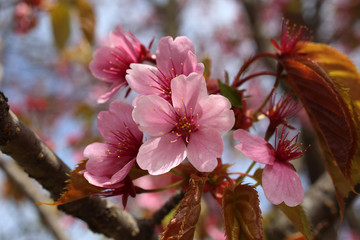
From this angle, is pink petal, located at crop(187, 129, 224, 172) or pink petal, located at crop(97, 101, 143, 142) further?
pink petal, located at crop(97, 101, 143, 142)

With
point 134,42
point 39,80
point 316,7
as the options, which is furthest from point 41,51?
point 134,42

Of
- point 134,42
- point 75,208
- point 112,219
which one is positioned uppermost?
point 134,42

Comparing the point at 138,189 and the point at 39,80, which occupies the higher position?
the point at 138,189

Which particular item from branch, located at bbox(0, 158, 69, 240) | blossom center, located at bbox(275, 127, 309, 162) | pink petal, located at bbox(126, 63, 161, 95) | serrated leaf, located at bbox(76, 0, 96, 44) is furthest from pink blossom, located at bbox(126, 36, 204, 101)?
branch, located at bbox(0, 158, 69, 240)

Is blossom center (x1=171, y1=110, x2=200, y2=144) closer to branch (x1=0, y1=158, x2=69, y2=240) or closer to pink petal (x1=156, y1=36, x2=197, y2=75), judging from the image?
pink petal (x1=156, y1=36, x2=197, y2=75)

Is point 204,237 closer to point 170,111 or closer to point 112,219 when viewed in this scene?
point 112,219

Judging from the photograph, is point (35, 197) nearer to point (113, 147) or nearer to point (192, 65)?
point (113, 147)
